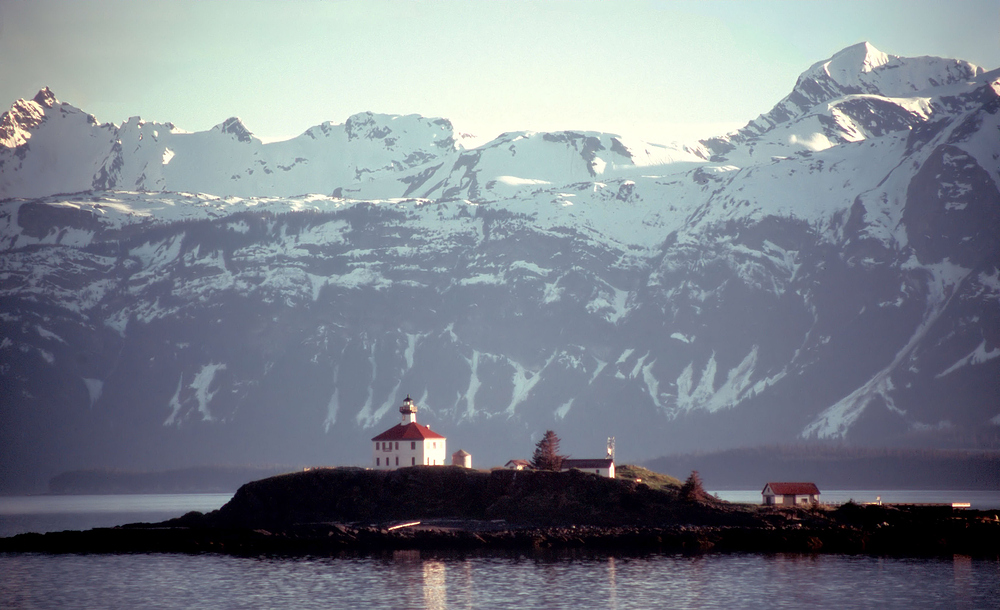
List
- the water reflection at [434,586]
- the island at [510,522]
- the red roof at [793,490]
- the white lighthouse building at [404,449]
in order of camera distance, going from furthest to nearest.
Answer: the white lighthouse building at [404,449] < the red roof at [793,490] < the island at [510,522] < the water reflection at [434,586]

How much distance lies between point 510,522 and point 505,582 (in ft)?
109

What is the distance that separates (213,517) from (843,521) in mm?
77027

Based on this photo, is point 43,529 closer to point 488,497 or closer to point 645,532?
point 488,497

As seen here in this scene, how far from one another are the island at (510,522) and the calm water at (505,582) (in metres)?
8.19

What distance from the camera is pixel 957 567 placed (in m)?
127

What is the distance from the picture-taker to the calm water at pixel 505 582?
109 meters

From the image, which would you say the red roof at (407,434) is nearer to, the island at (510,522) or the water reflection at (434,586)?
the island at (510,522)

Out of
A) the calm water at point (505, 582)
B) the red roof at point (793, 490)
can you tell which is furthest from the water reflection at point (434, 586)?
the red roof at point (793, 490)

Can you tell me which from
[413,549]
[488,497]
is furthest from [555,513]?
[413,549]

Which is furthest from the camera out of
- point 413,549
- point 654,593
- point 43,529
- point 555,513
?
point 43,529

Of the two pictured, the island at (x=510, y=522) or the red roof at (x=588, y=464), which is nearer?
the island at (x=510, y=522)

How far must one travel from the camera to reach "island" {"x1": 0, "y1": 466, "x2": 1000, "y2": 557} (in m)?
145

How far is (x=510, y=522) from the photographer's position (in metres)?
152

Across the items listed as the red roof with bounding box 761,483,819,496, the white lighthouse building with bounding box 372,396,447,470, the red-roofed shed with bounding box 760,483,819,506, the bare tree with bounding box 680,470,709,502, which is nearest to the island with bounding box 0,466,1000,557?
the bare tree with bounding box 680,470,709,502
